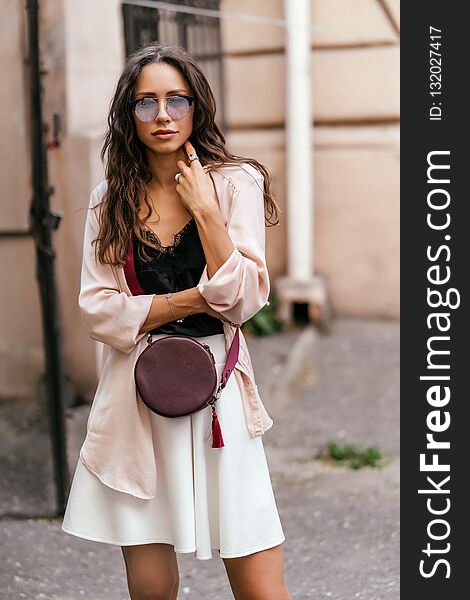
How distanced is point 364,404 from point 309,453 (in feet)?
2.36

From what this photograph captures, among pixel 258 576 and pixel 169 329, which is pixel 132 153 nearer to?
pixel 169 329

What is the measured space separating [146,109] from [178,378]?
0.74m

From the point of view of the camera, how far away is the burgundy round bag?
2961 mm

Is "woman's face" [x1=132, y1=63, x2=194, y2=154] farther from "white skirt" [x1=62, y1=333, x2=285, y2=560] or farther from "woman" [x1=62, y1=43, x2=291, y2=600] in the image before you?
"white skirt" [x1=62, y1=333, x2=285, y2=560]

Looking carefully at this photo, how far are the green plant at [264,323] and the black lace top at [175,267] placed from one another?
4362 mm

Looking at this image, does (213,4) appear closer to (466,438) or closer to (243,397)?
(466,438)

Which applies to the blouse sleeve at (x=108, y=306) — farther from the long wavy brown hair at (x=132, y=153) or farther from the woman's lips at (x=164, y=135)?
the woman's lips at (x=164, y=135)

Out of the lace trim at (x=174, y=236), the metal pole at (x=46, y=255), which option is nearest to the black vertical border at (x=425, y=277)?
the metal pole at (x=46, y=255)

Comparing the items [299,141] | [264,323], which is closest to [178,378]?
[264,323]

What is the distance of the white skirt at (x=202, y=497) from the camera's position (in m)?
3.00

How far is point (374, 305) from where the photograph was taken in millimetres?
7734

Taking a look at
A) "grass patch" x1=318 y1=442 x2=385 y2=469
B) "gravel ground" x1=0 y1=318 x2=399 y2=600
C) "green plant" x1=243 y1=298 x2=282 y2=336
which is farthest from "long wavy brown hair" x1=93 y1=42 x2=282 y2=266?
"green plant" x1=243 y1=298 x2=282 y2=336

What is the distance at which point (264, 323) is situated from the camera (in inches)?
295

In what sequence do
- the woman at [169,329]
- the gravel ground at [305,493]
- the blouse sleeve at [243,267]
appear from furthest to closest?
1. the gravel ground at [305,493]
2. the woman at [169,329]
3. the blouse sleeve at [243,267]
